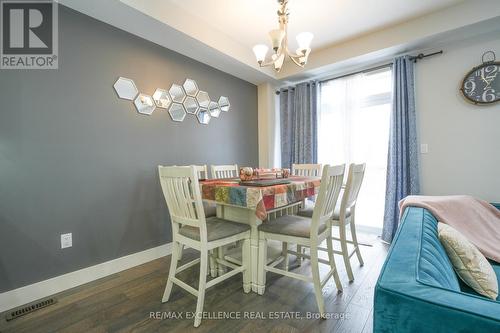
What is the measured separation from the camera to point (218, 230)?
5.37 feet

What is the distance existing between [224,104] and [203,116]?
461 mm

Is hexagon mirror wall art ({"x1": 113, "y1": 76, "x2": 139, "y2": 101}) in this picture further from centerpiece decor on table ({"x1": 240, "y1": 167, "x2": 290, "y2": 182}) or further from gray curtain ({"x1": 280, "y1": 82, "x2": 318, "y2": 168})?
gray curtain ({"x1": 280, "y1": 82, "x2": 318, "y2": 168})

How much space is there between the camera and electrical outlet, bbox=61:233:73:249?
73.5 inches

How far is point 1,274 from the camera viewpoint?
1607mm

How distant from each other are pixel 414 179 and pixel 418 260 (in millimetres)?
2273

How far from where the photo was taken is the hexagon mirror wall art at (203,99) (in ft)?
9.75

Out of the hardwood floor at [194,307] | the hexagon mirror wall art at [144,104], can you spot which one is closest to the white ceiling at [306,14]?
the hexagon mirror wall art at [144,104]

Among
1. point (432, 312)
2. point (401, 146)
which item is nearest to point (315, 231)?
point (432, 312)

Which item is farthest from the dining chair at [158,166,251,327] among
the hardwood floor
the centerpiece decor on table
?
the centerpiece decor on table

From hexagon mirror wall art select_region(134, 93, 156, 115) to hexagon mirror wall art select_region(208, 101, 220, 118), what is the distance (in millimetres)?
824

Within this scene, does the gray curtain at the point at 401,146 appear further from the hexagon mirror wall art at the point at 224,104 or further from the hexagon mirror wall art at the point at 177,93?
the hexagon mirror wall art at the point at 177,93

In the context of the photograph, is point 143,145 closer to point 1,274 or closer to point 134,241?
point 134,241

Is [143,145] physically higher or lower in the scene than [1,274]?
higher

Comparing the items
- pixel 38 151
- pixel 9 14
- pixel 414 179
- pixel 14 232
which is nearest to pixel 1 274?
pixel 14 232
